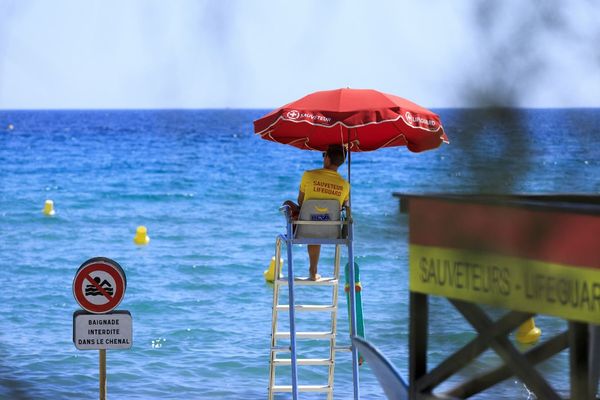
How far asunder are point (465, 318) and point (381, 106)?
198 inches

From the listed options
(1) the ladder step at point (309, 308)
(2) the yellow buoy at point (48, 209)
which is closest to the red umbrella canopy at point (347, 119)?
(1) the ladder step at point (309, 308)

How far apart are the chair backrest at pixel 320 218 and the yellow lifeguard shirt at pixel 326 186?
0.08 metres

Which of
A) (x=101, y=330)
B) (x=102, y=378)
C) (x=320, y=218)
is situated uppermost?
(x=320, y=218)

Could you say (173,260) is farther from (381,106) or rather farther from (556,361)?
(556,361)

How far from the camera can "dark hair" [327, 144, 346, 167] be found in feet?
21.5

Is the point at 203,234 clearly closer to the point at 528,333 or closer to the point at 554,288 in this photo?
the point at 528,333

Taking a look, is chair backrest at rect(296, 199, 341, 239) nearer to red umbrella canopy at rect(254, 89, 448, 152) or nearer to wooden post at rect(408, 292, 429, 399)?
red umbrella canopy at rect(254, 89, 448, 152)

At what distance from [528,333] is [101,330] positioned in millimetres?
5215

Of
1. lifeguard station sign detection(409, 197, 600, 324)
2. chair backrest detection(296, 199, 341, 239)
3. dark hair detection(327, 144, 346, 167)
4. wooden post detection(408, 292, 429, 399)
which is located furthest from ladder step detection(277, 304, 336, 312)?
A: lifeguard station sign detection(409, 197, 600, 324)

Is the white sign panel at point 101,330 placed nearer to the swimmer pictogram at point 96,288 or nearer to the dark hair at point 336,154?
the swimmer pictogram at point 96,288

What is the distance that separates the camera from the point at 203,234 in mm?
24719

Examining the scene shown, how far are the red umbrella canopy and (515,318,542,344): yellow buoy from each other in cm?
423

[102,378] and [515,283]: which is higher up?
[515,283]

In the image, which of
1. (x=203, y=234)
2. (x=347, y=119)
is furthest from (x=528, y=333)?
(x=203, y=234)
